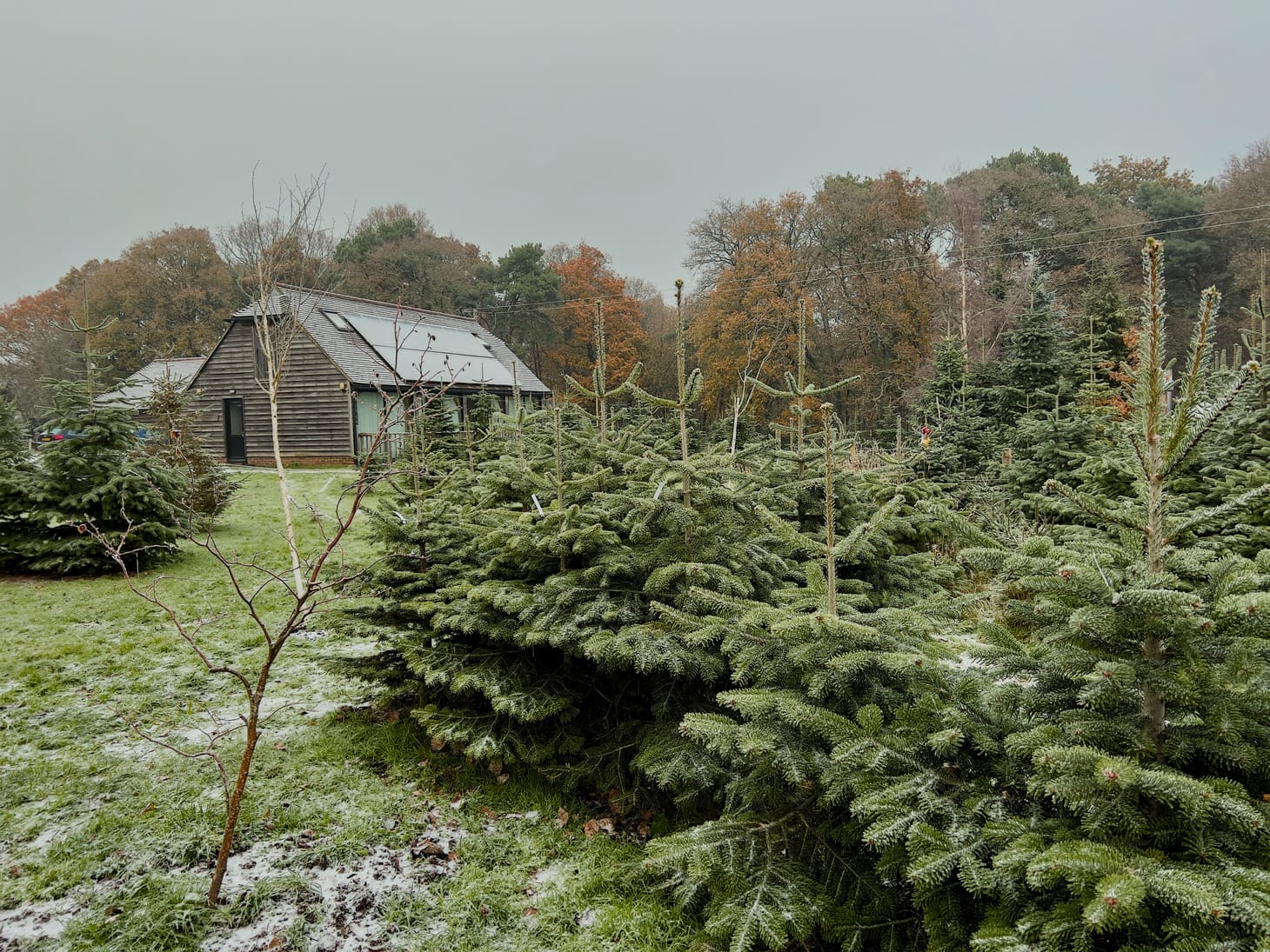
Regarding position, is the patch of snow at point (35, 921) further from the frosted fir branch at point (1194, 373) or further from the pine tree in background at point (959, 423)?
the pine tree in background at point (959, 423)

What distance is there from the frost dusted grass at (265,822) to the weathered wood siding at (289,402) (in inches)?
607

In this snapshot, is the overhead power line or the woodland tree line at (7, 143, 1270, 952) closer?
the woodland tree line at (7, 143, 1270, 952)

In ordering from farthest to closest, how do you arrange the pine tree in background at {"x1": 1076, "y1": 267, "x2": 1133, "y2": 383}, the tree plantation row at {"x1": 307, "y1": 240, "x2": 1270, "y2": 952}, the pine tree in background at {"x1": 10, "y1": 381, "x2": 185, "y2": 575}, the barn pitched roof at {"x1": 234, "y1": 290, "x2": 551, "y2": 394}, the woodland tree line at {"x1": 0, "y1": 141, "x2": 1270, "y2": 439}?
the woodland tree line at {"x1": 0, "y1": 141, "x2": 1270, "y2": 439}, the barn pitched roof at {"x1": 234, "y1": 290, "x2": 551, "y2": 394}, the pine tree in background at {"x1": 1076, "y1": 267, "x2": 1133, "y2": 383}, the pine tree in background at {"x1": 10, "y1": 381, "x2": 185, "y2": 575}, the tree plantation row at {"x1": 307, "y1": 240, "x2": 1270, "y2": 952}

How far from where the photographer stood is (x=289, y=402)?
20094 millimetres

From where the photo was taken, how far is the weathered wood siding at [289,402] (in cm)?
1975

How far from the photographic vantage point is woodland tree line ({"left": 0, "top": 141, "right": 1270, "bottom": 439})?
22938mm

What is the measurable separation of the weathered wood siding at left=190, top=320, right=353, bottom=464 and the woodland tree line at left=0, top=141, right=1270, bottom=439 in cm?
293

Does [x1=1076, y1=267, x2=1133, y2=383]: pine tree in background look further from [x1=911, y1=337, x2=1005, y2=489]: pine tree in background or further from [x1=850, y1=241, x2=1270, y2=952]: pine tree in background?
[x1=850, y1=241, x2=1270, y2=952]: pine tree in background

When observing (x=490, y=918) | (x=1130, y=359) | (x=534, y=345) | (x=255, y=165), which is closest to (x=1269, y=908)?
(x=490, y=918)

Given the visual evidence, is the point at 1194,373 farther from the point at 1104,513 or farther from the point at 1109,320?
the point at 1109,320

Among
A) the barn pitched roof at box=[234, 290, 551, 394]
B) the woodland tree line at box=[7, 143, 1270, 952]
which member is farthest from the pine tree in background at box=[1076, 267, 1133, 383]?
the barn pitched roof at box=[234, 290, 551, 394]

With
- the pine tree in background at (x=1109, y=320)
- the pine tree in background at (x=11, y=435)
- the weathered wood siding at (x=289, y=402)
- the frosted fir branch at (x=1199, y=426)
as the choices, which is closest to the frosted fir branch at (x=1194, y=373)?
the frosted fir branch at (x=1199, y=426)

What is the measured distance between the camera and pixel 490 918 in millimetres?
2611

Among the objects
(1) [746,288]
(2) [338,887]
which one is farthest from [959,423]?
(1) [746,288]
